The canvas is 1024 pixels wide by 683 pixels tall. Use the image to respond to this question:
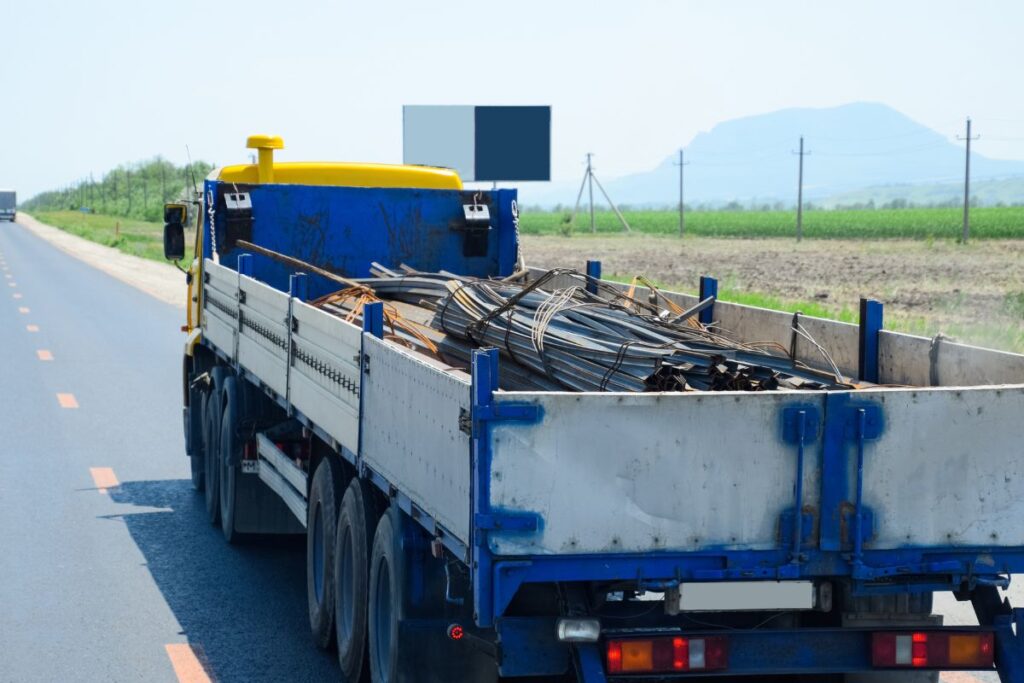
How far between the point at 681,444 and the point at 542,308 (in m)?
2.20

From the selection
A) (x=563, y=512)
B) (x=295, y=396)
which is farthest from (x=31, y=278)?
(x=563, y=512)

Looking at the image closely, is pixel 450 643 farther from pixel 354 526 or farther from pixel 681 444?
pixel 681 444

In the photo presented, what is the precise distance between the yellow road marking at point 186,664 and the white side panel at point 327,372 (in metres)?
1.26

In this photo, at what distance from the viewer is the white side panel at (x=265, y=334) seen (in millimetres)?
8516

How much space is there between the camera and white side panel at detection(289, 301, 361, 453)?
691 cm

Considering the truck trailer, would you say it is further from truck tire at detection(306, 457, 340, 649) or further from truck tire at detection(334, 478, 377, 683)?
truck tire at detection(306, 457, 340, 649)

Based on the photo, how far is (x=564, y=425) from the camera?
4953 millimetres

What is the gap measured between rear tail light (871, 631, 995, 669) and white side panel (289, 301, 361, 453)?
2489mm

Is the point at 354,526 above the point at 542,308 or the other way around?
the other way around

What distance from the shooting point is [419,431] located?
578 cm

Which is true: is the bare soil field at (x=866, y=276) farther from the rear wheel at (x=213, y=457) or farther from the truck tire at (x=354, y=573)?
the truck tire at (x=354, y=573)

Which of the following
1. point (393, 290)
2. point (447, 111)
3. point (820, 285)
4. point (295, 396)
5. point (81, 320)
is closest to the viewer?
point (295, 396)

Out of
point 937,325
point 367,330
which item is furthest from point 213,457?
point 937,325

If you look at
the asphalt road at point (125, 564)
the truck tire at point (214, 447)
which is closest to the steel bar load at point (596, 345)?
the asphalt road at point (125, 564)
